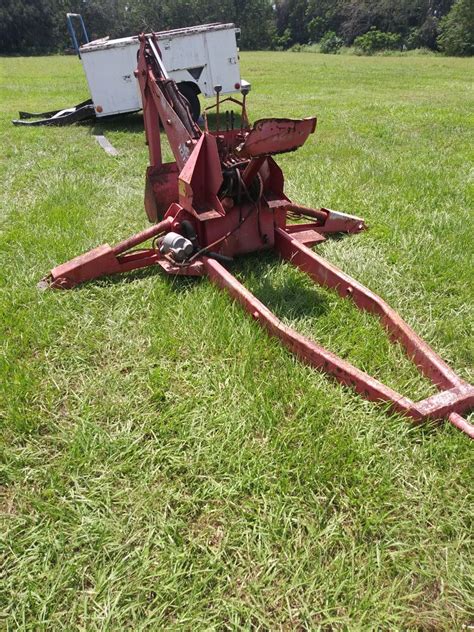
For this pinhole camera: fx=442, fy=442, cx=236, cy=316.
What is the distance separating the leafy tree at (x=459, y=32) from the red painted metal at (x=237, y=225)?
38.9 meters

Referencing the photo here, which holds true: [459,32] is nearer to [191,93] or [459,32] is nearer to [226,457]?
[191,93]

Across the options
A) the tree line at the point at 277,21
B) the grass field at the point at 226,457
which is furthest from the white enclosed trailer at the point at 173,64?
the tree line at the point at 277,21

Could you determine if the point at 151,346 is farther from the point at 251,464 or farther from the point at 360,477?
the point at 360,477

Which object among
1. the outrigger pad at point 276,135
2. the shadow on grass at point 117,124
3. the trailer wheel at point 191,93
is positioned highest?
the outrigger pad at point 276,135

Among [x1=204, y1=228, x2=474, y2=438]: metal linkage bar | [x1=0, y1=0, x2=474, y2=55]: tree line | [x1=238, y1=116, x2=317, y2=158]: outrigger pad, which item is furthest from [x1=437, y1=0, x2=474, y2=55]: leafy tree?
[x1=238, y1=116, x2=317, y2=158]: outrigger pad

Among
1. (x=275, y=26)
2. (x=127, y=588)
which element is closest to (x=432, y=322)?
(x=127, y=588)

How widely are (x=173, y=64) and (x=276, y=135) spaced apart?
8.16 meters

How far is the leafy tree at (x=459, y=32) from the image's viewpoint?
33.3 meters

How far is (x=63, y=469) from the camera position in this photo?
188 cm

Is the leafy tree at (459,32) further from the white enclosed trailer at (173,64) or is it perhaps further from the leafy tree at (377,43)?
the white enclosed trailer at (173,64)

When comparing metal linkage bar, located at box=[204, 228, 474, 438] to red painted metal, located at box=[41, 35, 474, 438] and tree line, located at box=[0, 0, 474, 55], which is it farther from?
tree line, located at box=[0, 0, 474, 55]

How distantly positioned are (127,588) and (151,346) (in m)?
1.33

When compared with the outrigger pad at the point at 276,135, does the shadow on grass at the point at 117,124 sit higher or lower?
lower

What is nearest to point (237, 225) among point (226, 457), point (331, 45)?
point (226, 457)
